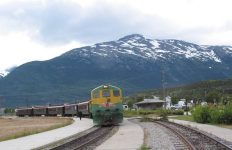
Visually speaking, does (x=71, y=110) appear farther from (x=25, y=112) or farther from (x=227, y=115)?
(x=227, y=115)

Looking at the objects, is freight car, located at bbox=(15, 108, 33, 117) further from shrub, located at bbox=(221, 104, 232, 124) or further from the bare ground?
shrub, located at bbox=(221, 104, 232, 124)

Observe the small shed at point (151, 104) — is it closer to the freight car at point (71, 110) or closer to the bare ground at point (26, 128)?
the freight car at point (71, 110)

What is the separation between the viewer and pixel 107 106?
5100 centimetres

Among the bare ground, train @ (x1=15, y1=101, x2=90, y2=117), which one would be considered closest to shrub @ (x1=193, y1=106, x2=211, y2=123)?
the bare ground

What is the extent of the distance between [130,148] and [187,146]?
Answer: 2.90 m

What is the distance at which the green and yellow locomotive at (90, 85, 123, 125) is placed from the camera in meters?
51.0

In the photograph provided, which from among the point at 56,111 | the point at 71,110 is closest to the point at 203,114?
the point at 71,110

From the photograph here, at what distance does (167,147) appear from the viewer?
2427 cm

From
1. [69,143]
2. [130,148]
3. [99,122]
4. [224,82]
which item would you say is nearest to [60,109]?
[99,122]

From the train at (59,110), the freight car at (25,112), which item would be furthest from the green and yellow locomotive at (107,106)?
the freight car at (25,112)

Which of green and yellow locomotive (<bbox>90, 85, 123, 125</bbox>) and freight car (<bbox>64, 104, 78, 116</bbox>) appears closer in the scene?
green and yellow locomotive (<bbox>90, 85, 123, 125</bbox>)

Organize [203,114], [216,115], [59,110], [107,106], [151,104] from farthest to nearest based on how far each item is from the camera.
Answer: [151,104] < [59,110] < [107,106] < [203,114] < [216,115]

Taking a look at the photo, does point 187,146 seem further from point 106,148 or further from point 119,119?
point 119,119

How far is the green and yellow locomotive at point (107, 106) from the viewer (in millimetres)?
51000
